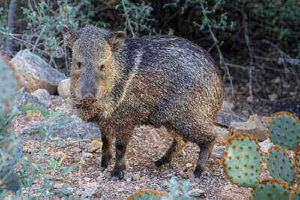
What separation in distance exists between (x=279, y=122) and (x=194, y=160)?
1432 millimetres

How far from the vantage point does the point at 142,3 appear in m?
5.24

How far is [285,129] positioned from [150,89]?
1.09 meters

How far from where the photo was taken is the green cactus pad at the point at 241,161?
8.11 ft

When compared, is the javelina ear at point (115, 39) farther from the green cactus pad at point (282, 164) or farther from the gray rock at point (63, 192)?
the green cactus pad at point (282, 164)

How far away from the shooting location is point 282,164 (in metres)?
2.64

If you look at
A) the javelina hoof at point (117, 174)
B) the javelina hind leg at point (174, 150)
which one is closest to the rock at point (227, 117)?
the javelina hind leg at point (174, 150)

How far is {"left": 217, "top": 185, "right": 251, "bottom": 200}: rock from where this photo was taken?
10.6ft

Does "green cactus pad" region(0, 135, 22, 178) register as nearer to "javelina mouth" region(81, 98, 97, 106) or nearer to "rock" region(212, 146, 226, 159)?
"javelina mouth" region(81, 98, 97, 106)

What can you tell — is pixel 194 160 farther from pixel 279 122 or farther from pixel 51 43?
pixel 51 43

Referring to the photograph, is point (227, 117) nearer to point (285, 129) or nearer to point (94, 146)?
point (94, 146)

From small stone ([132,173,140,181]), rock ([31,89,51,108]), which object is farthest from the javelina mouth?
rock ([31,89,51,108])

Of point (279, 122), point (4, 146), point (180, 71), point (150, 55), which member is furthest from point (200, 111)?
point (4, 146)

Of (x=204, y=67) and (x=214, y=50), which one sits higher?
(x=204, y=67)

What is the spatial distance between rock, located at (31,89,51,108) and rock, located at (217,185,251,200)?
1.88 metres
